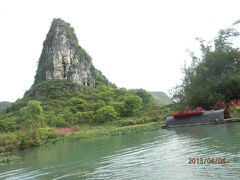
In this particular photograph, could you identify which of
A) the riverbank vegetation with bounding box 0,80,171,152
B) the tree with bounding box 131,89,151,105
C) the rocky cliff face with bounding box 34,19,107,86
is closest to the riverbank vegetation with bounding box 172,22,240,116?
the riverbank vegetation with bounding box 0,80,171,152

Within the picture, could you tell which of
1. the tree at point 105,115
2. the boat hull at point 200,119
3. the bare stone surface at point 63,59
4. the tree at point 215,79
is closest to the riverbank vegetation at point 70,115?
the tree at point 105,115

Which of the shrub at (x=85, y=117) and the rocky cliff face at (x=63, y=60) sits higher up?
the rocky cliff face at (x=63, y=60)

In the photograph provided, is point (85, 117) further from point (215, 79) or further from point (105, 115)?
point (215, 79)

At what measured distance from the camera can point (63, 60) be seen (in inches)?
3676

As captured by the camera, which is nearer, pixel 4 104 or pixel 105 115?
pixel 105 115

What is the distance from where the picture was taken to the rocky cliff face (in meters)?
90.3

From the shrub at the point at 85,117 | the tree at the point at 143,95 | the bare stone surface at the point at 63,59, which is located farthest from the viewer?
the bare stone surface at the point at 63,59

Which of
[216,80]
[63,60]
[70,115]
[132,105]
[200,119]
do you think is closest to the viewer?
[200,119]

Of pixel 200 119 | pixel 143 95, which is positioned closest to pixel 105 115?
pixel 143 95

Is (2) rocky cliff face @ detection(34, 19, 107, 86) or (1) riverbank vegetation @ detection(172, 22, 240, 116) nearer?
(1) riverbank vegetation @ detection(172, 22, 240, 116)

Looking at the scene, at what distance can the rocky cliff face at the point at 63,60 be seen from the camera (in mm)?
90338

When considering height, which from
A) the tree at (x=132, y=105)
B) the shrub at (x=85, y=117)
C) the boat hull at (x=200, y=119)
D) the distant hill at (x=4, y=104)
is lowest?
the boat hull at (x=200, y=119)

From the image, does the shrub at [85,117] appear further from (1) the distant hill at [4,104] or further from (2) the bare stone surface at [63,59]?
(1) the distant hill at [4,104]

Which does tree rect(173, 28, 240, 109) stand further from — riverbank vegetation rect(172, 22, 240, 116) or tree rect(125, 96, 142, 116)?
tree rect(125, 96, 142, 116)
